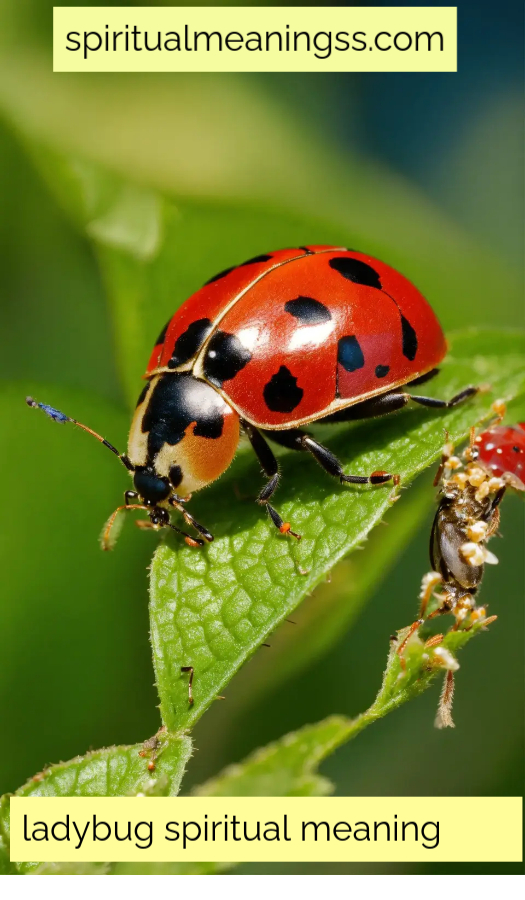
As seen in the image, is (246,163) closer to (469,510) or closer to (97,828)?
(469,510)

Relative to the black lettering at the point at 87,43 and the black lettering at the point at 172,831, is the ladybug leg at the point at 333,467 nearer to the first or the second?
the black lettering at the point at 172,831

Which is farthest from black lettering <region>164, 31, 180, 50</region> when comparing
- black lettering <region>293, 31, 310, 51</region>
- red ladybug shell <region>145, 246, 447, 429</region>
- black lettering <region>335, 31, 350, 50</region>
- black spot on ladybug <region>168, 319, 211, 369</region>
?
black spot on ladybug <region>168, 319, 211, 369</region>

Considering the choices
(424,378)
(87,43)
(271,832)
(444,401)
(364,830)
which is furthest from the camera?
(87,43)

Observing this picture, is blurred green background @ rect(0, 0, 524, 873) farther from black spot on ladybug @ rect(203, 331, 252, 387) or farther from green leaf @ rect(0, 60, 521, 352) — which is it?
black spot on ladybug @ rect(203, 331, 252, 387)

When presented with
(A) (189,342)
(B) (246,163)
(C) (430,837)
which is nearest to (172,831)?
(C) (430,837)

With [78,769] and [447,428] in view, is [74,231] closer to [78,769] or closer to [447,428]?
[447,428]
